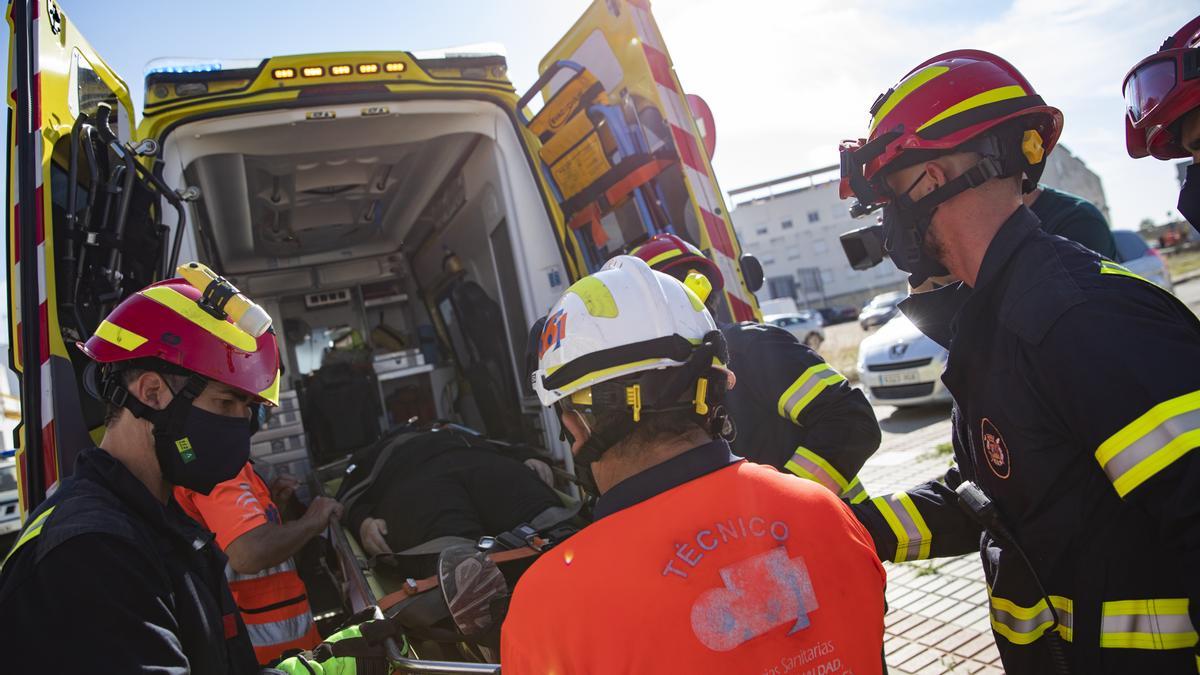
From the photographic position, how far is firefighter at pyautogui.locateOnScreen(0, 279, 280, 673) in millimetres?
1219

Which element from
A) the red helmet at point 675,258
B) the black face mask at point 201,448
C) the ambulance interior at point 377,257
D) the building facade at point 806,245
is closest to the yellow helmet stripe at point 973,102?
the red helmet at point 675,258

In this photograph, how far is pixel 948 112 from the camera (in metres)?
1.44

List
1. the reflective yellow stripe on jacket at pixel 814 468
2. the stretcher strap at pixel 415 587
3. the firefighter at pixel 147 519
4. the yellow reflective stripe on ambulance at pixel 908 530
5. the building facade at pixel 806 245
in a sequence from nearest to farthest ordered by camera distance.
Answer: the firefighter at pixel 147 519
the yellow reflective stripe on ambulance at pixel 908 530
the reflective yellow stripe on jacket at pixel 814 468
the stretcher strap at pixel 415 587
the building facade at pixel 806 245

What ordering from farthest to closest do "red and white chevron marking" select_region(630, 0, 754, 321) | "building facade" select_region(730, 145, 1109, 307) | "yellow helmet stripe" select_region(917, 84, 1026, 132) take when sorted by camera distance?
"building facade" select_region(730, 145, 1109, 307), "red and white chevron marking" select_region(630, 0, 754, 321), "yellow helmet stripe" select_region(917, 84, 1026, 132)

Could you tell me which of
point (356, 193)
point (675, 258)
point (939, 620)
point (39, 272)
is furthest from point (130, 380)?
point (356, 193)

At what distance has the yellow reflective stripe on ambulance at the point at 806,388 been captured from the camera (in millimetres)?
2105

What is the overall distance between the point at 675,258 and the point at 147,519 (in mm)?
1777

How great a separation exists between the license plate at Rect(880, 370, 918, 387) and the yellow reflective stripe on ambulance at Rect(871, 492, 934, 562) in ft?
21.3

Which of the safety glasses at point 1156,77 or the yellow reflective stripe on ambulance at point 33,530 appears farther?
the safety glasses at point 1156,77

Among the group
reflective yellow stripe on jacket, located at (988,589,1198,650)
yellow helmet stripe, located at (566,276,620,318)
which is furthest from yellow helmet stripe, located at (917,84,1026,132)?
reflective yellow stripe on jacket, located at (988,589,1198,650)

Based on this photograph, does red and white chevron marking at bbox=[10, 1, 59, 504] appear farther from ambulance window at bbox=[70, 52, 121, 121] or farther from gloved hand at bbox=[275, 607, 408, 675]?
gloved hand at bbox=[275, 607, 408, 675]

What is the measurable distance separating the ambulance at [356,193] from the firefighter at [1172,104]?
56.4 inches

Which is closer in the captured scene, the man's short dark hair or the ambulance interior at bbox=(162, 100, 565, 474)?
the man's short dark hair

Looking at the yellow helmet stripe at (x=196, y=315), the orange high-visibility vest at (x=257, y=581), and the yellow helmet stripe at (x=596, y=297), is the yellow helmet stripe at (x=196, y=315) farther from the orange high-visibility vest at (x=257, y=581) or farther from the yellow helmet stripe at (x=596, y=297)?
the yellow helmet stripe at (x=596, y=297)
